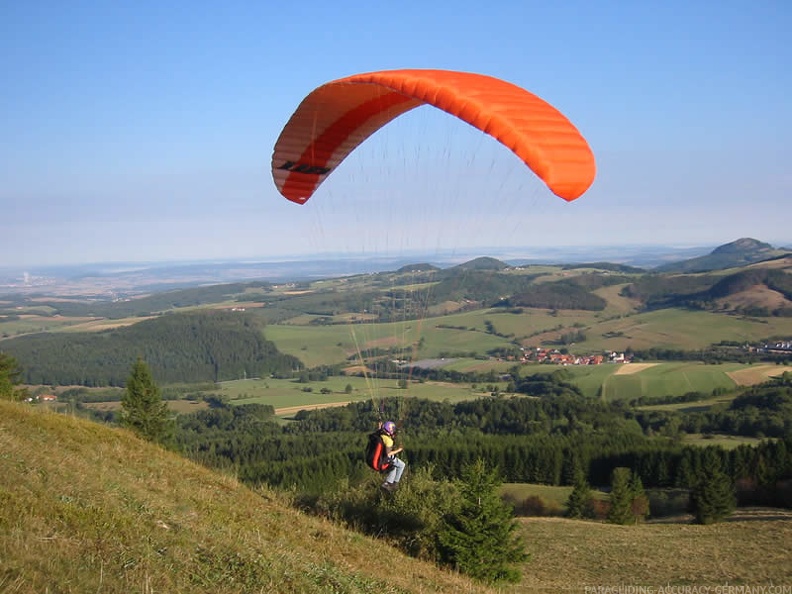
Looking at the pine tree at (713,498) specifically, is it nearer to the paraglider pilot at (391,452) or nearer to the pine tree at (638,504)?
the pine tree at (638,504)

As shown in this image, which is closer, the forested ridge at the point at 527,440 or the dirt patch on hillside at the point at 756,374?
the forested ridge at the point at 527,440

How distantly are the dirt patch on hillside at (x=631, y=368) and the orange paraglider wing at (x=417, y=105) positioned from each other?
Answer: 6676 cm

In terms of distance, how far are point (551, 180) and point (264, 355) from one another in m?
85.5

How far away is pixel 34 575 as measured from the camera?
4.43 metres

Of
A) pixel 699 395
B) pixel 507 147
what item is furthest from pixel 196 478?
pixel 699 395

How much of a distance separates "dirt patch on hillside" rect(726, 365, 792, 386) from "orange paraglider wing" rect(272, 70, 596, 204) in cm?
6381

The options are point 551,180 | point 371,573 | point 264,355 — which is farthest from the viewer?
point 264,355

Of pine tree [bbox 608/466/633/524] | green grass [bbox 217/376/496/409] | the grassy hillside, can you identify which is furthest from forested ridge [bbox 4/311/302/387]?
the grassy hillside

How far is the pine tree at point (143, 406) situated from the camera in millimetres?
27844

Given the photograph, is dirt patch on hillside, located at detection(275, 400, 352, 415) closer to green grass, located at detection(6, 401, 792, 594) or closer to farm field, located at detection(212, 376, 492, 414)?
farm field, located at detection(212, 376, 492, 414)

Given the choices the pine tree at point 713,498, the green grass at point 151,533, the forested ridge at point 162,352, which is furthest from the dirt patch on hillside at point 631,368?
the green grass at point 151,533

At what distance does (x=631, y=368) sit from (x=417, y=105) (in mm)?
69732

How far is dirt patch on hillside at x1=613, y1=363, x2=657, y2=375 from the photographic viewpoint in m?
73.2

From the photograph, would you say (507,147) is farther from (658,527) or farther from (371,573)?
(658,527)
